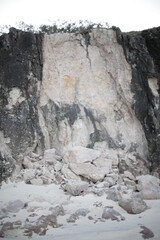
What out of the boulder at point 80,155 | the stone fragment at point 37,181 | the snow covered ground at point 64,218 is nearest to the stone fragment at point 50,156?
the boulder at point 80,155

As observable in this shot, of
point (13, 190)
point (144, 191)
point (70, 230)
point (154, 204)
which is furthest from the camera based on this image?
point (13, 190)

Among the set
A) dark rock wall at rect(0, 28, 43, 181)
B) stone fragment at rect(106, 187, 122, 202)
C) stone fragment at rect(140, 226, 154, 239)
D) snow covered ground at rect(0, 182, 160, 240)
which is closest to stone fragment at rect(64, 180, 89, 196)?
snow covered ground at rect(0, 182, 160, 240)

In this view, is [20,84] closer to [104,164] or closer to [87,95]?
[87,95]

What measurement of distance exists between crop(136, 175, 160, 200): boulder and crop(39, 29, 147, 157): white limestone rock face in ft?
4.21

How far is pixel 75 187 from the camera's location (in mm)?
4797

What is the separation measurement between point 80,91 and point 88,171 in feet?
7.64

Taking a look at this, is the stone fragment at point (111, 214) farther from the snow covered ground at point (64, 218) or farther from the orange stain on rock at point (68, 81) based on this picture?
the orange stain on rock at point (68, 81)

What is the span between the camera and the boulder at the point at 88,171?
5246 millimetres

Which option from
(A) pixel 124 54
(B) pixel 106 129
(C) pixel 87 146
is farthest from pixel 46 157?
(A) pixel 124 54

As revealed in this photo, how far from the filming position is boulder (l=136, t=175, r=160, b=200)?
4645mm

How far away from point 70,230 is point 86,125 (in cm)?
327

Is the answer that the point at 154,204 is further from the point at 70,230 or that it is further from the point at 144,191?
the point at 70,230

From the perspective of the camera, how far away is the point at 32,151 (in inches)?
241

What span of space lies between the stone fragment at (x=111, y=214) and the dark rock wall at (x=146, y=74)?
223 centimetres
